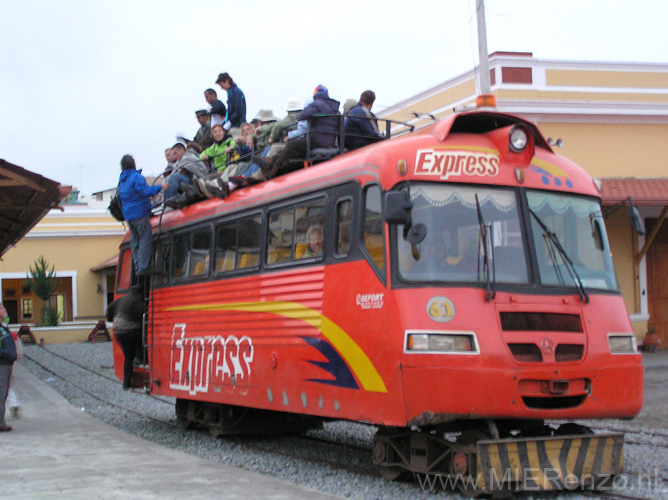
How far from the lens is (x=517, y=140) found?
7859 mm

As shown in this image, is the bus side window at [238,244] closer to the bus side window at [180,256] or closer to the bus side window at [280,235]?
the bus side window at [280,235]

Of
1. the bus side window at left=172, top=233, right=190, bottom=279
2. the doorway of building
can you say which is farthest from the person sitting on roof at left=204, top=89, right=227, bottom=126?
the doorway of building

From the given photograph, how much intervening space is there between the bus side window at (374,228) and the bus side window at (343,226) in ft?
0.86

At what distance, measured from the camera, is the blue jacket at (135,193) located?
1222cm

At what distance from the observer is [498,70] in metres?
20.9

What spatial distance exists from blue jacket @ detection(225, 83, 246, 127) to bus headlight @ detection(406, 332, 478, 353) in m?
7.47

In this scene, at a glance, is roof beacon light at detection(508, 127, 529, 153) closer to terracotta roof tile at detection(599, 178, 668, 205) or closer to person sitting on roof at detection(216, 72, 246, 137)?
person sitting on roof at detection(216, 72, 246, 137)

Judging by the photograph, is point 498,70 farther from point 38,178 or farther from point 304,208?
point 304,208

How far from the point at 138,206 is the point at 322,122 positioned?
3831mm

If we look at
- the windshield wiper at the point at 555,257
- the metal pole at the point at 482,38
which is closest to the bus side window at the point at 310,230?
the windshield wiper at the point at 555,257

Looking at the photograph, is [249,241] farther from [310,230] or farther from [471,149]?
[471,149]

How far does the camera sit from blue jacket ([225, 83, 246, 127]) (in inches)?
537

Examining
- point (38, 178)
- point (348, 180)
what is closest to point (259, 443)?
point (348, 180)

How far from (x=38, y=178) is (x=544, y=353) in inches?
450
